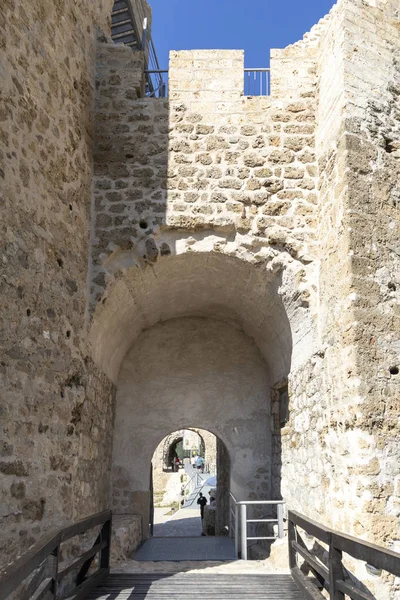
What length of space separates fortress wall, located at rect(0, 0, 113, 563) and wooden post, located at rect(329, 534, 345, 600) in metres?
Answer: 2.17

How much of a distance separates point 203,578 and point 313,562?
1.12 m

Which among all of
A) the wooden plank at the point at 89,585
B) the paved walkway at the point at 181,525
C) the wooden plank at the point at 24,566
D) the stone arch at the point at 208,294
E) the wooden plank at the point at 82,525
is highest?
the stone arch at the point at 208,294

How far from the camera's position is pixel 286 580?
4.58 meters

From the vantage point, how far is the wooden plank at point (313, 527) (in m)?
3.67

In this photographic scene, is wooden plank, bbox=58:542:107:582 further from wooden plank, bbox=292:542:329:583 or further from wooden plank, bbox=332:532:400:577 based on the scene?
wooden plank, bbox=332:532:400:577

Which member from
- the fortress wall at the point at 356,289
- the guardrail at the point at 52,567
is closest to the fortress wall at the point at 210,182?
the fortress wall at the point at 356,289

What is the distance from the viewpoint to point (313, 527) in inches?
158

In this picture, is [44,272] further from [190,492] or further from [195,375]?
[190,492]

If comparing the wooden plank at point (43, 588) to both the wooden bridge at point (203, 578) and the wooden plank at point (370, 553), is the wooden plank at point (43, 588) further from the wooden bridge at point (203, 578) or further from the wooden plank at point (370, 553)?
the wooden plank at point (370, 553)

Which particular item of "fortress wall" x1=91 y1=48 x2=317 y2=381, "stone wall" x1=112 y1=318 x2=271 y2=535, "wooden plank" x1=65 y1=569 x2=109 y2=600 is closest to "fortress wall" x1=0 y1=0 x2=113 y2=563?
"fortress wall" x1=91 y1=48 x2=317 y2=381

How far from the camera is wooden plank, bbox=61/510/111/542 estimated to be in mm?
3660

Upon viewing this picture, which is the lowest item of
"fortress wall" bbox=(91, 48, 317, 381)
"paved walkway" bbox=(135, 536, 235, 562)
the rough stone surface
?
"paved walkway" bbox=(135, 536, 235, 562)

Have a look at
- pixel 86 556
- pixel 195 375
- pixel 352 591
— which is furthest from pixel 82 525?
pixel 195 375

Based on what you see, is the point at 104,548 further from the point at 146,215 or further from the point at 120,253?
the point at 146,215
